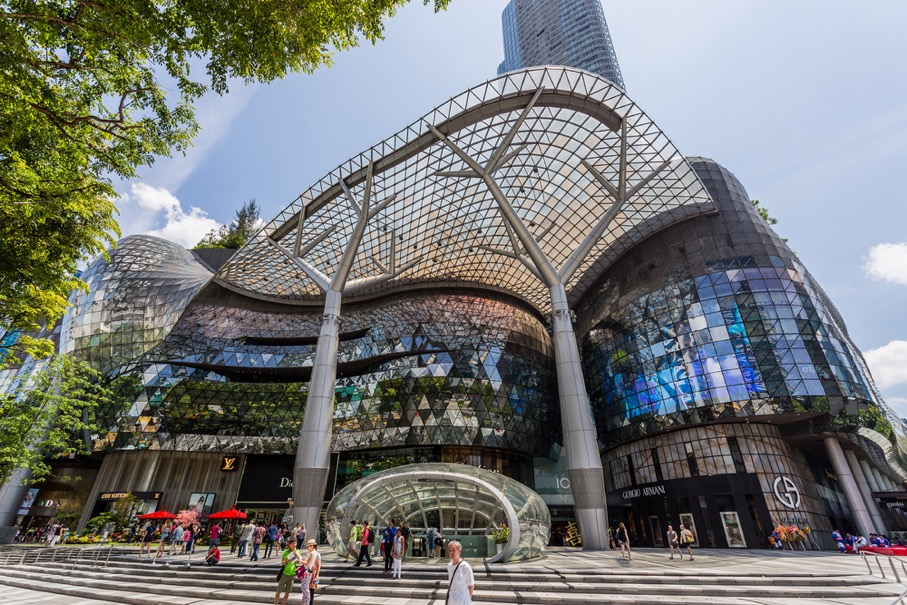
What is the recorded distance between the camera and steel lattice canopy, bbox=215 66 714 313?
28422 millimetres

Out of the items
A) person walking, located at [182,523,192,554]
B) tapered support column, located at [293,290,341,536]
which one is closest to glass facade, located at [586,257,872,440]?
tapered support column, located at [293,290,341,536]

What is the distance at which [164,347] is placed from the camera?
40.2 m

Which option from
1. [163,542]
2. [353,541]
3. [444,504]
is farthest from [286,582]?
[163,542]

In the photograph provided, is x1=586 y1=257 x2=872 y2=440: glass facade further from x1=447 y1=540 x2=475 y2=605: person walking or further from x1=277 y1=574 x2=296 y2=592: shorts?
x1=277 y1=574 x2=296 y2=592: shorts

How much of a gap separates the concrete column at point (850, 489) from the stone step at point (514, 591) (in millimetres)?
23554

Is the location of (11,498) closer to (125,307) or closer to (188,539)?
(125,307)

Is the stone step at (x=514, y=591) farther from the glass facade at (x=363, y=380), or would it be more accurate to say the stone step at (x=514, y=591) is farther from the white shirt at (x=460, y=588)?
the glass facade at (x=363, y=380)

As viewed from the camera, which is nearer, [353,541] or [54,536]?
[353,541]

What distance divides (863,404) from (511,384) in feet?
85.6

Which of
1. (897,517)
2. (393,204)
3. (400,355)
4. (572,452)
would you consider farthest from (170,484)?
(897,517)

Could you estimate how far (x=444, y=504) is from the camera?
1753 cm

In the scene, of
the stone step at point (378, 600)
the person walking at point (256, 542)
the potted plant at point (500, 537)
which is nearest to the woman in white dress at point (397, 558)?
the stone step at point (378, 600)

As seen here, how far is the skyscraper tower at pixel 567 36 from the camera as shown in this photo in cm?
9262

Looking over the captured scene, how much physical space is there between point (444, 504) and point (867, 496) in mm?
32232
